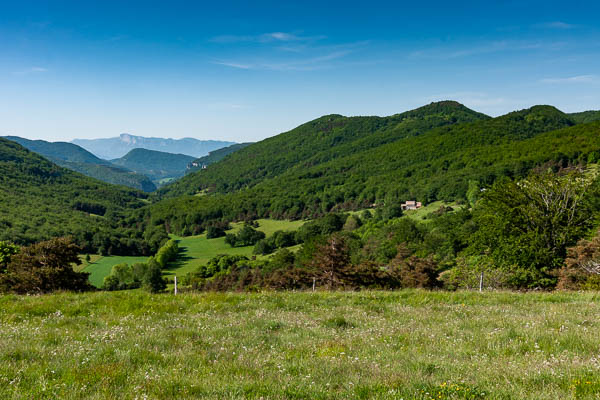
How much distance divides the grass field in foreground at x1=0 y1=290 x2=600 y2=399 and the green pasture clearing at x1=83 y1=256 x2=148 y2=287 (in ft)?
395

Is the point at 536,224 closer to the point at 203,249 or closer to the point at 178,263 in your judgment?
the point at 178,263

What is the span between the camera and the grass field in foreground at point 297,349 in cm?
527

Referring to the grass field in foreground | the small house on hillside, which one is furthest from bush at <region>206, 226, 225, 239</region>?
the grass field in foreground

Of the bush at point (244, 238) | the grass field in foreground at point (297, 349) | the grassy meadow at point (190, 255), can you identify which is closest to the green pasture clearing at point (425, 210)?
the grassy meadow at point (190, 255)

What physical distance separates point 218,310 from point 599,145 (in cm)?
17775

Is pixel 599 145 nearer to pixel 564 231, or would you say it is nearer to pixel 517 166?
pixel 517 166

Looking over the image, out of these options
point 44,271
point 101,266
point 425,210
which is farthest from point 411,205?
point 44,271

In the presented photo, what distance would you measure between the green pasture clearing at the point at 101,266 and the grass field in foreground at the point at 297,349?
395ft

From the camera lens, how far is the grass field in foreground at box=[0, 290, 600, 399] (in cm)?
527

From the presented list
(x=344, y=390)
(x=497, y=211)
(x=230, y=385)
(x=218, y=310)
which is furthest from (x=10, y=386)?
(x=497, y=211)

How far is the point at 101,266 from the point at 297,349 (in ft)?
510

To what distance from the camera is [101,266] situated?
456 ft

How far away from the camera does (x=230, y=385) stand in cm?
542

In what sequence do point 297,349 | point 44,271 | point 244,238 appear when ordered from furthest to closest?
point 244,238
point 44,271
point 297,349
